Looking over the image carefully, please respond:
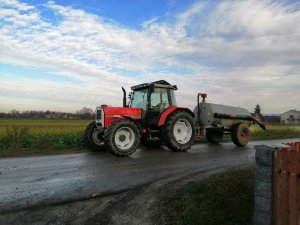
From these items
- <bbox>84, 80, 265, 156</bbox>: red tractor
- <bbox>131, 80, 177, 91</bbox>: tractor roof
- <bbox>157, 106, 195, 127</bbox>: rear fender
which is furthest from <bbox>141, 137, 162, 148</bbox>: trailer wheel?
<bbox>131, 80, 177, 91</bbox>: tractor roof

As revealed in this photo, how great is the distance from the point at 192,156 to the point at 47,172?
501cm

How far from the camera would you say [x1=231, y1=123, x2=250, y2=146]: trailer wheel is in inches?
618

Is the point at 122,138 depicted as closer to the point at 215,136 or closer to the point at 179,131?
the point at 179,131

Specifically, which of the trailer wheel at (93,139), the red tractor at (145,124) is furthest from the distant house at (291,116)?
the trailer wheel at (93,139)

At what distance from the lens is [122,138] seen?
11609 mm

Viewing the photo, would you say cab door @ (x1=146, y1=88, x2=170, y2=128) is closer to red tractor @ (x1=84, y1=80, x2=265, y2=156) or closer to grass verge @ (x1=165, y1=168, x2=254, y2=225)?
red tractor @ (x1=84, y1=80, x2=265, y2=156)

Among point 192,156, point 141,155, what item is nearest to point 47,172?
point 141,155

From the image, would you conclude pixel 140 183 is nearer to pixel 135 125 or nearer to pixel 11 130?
pixel 135 125

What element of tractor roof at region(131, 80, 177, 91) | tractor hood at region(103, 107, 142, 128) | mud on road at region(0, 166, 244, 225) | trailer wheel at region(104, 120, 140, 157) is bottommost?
mud on road at region(0, 166, 244, 225)

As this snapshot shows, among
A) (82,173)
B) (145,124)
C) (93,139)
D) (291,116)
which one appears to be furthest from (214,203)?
(291,116)

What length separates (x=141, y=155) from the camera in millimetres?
11562

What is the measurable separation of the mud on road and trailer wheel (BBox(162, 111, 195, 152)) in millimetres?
6357

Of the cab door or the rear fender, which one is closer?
the rear fender

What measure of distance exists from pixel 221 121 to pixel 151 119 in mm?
4239
